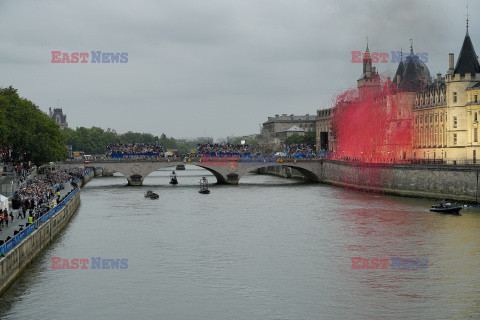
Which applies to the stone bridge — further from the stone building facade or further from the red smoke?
the stone building facade

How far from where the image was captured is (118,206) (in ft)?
227

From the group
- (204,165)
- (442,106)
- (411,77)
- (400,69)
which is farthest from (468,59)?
(204,165)

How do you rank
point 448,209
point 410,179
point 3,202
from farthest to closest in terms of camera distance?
point 410,179 → point 448,209 → point 3,202

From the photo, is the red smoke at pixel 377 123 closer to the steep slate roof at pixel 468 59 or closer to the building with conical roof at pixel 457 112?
the building with conical roof at pixel 457 112

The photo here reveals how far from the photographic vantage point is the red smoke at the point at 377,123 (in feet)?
324

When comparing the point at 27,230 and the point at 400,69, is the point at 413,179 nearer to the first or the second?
the point at 400,69

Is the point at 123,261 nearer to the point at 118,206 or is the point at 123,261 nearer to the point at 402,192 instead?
the point at 118,206

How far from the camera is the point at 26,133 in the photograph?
77.1 meters

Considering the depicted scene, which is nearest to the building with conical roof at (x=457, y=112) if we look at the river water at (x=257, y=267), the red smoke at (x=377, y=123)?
the red smoke at (x=377, y=123)

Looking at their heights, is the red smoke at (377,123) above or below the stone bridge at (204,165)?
above

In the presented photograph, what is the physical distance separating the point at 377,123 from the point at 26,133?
48.9 metres

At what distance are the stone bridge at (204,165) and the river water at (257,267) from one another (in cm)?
3419

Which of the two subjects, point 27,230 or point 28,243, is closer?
point 28,243

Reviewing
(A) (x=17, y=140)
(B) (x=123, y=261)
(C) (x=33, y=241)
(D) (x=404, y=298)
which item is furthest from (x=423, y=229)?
(A) (x=17, y=140)
